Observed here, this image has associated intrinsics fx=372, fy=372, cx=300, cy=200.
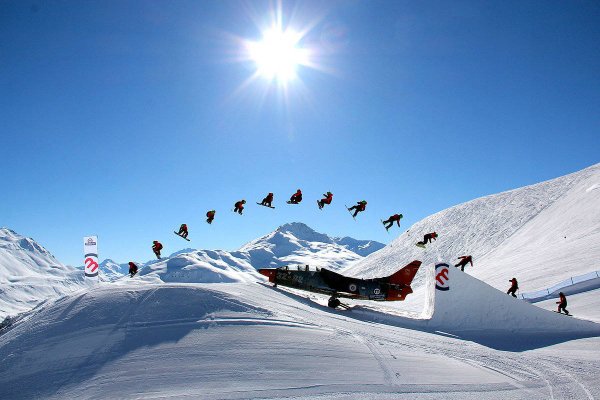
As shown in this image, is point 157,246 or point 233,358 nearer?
point 233,358

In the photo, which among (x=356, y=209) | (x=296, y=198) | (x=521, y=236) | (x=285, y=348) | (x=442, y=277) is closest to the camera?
(x=285, y=348)

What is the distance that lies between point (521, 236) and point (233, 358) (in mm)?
55493

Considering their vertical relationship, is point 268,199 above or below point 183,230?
above

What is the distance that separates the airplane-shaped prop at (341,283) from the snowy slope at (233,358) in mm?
7288

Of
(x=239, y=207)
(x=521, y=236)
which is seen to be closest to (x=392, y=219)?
(x=239, y=207)

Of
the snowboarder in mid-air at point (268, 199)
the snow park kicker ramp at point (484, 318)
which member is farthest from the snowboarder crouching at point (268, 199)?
the snow park kicker ramp at point (484, 318)

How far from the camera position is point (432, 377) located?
1139cm

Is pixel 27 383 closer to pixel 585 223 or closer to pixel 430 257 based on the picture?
pixel 585 223

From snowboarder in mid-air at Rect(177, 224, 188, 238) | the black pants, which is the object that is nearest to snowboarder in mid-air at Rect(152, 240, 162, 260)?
snowboarder in mid-air at Rect(177, 224, 188, 238)

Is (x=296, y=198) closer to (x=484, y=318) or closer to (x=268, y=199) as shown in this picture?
(x=268, y=199)

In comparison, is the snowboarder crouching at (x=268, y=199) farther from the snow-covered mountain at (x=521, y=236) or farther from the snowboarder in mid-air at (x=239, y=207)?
the snow-covered mountain at (x=521, y=236)

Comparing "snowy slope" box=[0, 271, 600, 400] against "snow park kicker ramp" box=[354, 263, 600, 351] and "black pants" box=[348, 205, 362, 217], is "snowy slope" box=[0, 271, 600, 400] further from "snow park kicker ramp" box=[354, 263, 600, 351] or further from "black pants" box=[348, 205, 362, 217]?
"black pants" box=[348, 205, 362, 217]

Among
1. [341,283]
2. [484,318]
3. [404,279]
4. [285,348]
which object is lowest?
[285,348]

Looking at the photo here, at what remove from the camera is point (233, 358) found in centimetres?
1105
